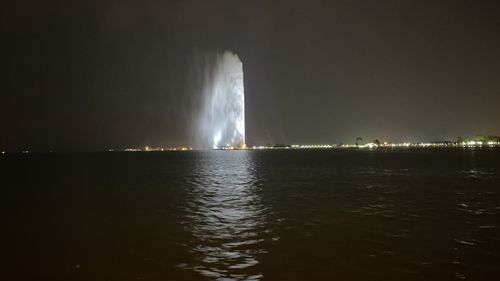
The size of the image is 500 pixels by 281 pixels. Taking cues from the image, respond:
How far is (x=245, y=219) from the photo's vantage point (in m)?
20.9

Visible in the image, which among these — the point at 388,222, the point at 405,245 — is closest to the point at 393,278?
the point at 405,245

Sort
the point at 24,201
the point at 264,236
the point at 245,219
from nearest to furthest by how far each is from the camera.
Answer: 1. the point at 264,236
2. the point at 245,219
3. the point at 24,201

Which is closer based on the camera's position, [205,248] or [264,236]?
[205,248]

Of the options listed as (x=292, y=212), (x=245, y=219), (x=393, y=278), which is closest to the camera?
(x=393, y=278)

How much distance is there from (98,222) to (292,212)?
403 inches

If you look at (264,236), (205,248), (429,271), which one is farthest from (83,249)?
(429,271)

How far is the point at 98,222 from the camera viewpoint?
2105 centimetres

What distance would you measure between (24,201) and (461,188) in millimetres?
35103

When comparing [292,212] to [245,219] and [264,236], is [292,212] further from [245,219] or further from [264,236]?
[264,236]

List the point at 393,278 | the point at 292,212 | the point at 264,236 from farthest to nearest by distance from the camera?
the point at 292,212, the point at 264,236, the point at 393,278

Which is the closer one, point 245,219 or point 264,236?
point 264,236

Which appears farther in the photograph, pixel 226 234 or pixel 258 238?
pixel 226 234

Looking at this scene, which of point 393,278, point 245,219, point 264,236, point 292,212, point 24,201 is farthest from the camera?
point 24,201

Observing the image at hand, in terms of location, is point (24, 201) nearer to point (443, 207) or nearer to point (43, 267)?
point (43, 267)
